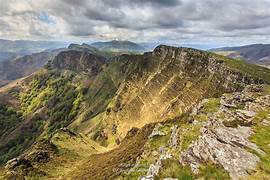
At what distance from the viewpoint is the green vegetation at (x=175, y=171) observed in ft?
94.1

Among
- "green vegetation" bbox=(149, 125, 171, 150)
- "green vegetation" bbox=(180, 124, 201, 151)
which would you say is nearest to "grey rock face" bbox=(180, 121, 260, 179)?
"green vegetation" bbox=(180, 124, 201, 151)

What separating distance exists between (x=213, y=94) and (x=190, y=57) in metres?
52.5

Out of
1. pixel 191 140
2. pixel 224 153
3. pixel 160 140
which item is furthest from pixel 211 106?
pixel 224 153

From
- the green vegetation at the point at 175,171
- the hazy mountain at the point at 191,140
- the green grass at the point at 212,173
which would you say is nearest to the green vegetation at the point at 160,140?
the hazy mountain at the point at 191,140

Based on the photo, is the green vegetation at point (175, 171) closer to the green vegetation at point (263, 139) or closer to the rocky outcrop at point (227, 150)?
the rocky outcrop at point (227, 150)

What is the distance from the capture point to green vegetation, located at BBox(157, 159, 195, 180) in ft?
94.1

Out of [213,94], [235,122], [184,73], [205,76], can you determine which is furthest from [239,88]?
[235,122]

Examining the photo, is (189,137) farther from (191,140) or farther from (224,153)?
(224,153)

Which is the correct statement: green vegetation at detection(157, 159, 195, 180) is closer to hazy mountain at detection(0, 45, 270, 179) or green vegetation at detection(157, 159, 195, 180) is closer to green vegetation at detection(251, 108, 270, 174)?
hazy mountain at detection(0, 45, 270, 179)

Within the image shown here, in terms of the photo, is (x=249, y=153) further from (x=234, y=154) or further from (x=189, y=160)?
(x=189, y=160)

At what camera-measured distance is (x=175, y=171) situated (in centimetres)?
2959

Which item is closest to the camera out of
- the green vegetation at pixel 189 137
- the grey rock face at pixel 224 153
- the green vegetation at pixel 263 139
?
the grey rock face at pixel 224 153

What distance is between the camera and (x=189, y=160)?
102 feet

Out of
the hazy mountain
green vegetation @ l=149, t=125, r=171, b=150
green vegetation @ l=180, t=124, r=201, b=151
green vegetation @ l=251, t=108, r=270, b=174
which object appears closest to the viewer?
green vegetation @ l=251, t=108, r=270, b=174
